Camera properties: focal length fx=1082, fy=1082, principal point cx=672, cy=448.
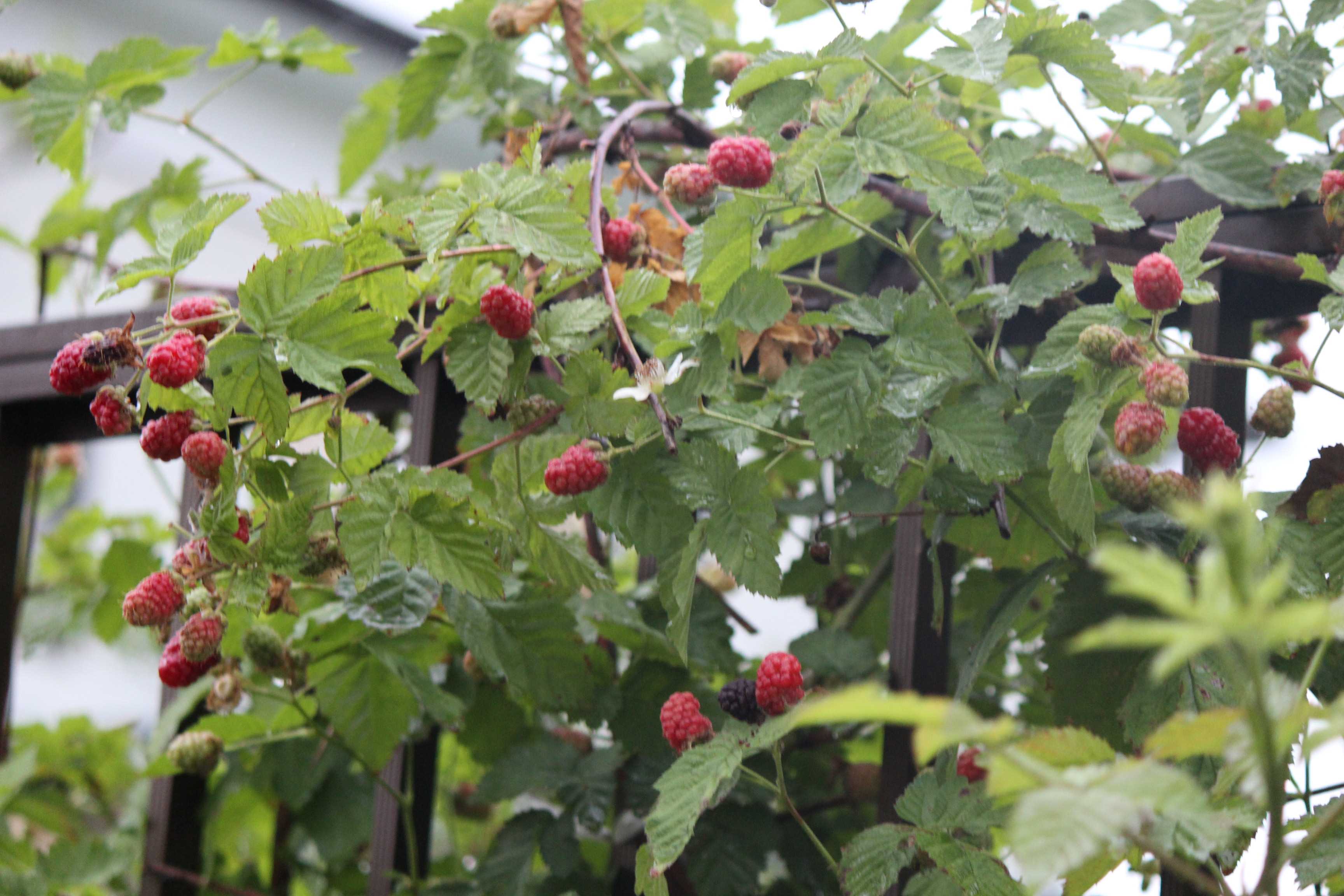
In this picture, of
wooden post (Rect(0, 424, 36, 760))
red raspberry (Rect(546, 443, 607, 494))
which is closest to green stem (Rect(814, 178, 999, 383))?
red raspberry (Rect(546, 443, 607, 494))

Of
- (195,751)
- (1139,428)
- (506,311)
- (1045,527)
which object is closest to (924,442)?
(1045,527)

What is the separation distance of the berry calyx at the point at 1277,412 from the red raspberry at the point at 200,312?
681mm

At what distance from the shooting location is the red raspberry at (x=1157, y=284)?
60cm

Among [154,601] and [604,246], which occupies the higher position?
[604,246]

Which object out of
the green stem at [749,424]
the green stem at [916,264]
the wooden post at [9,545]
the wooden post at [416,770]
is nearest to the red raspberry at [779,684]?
the green stem at [749,424]

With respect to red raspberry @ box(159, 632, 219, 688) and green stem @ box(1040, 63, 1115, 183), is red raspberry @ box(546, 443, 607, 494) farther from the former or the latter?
green stem @ box(1040, 63, 1115, 183)

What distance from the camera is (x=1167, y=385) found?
601 millimetres

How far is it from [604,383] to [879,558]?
46 centimetres

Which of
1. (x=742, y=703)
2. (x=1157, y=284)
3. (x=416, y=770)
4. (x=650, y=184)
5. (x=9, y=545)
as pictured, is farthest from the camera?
(x=9, y=545)

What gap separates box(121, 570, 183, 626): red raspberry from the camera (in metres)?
0.65

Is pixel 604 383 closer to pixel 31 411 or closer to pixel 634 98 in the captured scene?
pixel 634 98

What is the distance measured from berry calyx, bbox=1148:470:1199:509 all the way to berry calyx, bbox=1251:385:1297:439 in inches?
2.5

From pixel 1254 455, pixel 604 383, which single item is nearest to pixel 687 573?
pixel 604 383

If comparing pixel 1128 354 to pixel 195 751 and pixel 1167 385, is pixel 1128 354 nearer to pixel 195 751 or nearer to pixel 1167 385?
pixel 1167 385
